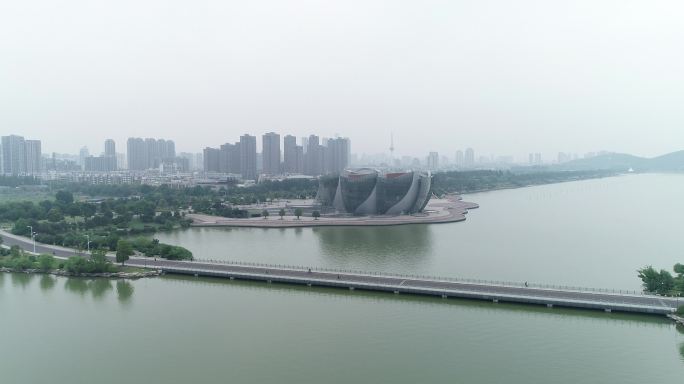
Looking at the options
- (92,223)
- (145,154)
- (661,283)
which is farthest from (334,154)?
(661,283)

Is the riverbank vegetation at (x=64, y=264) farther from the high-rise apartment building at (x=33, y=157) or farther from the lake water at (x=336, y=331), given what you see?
the high-rise apartment building at (x=33, y=157)

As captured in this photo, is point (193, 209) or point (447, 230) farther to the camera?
point (193, 209)

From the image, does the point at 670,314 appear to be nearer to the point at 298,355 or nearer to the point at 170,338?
the point at 298,355

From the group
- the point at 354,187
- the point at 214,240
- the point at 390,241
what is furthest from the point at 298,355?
the point at 354,187

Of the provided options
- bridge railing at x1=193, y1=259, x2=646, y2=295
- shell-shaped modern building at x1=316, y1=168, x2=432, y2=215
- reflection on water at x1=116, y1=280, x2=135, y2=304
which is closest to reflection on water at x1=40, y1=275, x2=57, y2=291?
reflection on water at x1=116, y1=280, x2=135, y2=304

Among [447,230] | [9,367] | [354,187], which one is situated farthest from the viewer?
[354,187]

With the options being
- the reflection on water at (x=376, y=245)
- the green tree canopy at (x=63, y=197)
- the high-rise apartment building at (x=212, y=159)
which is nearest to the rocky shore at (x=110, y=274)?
the reflection on water at (x=376, y=245)

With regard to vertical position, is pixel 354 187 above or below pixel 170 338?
above
